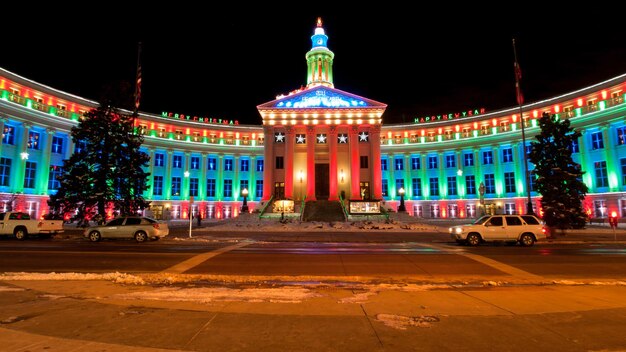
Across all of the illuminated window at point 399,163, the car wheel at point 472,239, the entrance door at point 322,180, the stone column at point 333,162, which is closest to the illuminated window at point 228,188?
the entrance door at point 322,180

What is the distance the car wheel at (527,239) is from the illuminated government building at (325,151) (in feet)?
75.6

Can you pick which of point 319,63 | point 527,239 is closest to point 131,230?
point 527,239

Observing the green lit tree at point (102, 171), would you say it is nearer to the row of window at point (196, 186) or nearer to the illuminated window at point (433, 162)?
the row of window at point (196, 186)

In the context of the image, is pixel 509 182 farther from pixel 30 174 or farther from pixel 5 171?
pixel 5 171

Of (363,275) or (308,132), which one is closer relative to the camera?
(363,275)

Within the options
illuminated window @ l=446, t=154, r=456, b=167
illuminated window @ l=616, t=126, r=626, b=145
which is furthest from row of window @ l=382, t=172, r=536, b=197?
illuminated window @ l=616, t=126, r=626, b=145

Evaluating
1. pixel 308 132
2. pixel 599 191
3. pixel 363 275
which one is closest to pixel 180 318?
pixel 363 275

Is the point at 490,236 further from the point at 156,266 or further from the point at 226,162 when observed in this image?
the point at 226,162

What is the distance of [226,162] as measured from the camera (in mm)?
68062

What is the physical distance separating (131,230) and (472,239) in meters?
19.7

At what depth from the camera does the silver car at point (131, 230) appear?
21.0 meters

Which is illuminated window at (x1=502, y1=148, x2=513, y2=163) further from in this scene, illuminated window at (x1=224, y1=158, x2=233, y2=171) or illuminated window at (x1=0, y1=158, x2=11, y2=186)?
illuminated window at (x1=0, y1=158, x2=11, y2=186)

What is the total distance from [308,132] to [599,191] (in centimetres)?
4100

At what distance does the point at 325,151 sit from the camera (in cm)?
5681
